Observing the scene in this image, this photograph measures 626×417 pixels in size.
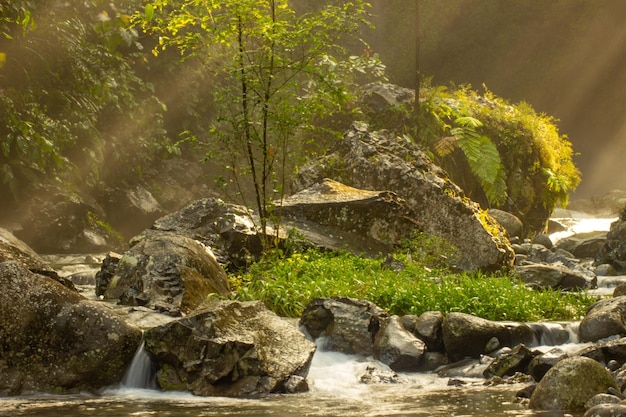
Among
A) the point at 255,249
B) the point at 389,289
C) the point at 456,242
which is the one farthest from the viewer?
the point at 456,242

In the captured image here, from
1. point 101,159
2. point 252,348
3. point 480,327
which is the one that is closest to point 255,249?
point 480,327

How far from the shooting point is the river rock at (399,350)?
6770 millimetres

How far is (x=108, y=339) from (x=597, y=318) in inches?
180

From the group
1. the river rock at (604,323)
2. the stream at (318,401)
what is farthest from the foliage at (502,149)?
the stream at (318,401)

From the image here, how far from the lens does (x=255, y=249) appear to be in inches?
435

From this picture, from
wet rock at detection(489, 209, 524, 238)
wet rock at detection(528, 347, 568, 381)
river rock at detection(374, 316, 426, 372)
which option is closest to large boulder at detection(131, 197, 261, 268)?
river rock at detection(374, 316, 426, 372)

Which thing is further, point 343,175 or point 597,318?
point 343,175

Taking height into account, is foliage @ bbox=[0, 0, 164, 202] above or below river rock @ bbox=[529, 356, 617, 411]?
above

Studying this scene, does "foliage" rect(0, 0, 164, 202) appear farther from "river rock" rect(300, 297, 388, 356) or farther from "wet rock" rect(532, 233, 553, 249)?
"wet rock" rect(532, 233, 553, 249)

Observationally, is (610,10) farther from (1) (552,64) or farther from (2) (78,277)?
(2) (78,277)

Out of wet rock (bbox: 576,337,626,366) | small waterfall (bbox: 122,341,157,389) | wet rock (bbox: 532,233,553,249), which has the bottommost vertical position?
small waterfall (bbox: 122,341,157,389)

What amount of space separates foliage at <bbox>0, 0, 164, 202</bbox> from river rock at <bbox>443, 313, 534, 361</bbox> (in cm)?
936

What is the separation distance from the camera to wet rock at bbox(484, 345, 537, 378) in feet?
20.7

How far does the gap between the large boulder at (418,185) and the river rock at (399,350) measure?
5.18m
